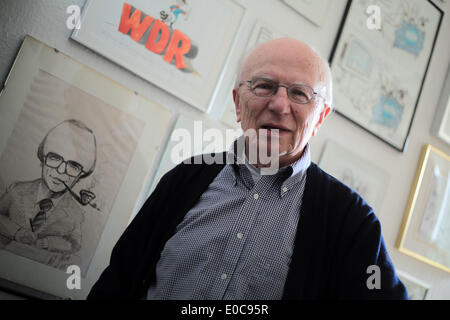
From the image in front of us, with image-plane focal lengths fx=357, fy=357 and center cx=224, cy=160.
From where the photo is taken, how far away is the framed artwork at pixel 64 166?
1253 millimetres

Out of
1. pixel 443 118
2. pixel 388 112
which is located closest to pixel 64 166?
pixel 388 112

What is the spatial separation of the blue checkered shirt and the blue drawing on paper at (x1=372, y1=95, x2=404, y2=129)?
3.68 ft

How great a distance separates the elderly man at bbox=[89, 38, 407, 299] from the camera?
2.96ft

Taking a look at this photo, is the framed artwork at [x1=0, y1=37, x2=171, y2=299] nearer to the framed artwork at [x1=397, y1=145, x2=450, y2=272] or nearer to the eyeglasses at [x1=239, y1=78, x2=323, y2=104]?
the eyeglasses at [x1=239, y1=78, x2=323, y2=104]

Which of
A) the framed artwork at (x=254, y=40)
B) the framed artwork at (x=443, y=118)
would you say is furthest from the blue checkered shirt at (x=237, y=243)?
the framed artwork at (x=443, y=118)

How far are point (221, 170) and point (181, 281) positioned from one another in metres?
0.40

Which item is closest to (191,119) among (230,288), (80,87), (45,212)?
(80,87)

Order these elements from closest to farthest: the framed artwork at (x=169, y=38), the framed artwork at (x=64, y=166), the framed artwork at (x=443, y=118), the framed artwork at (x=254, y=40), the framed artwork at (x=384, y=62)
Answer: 1. the framed artwork at (x=64, y=166)
2. the framed artwork at (x=169, y=38)
3. the framed artwork at (x=254, y=40)
4. the framed artwork at (x=384, y=62)
5. the framed artwork at (x=443, y=118)

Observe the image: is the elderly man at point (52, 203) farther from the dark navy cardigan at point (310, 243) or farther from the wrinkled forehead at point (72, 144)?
the dark navy cardigan at point (310, 243)

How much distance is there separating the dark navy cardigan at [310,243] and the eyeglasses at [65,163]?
354 millimetres

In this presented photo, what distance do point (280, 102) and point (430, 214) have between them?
5.39 ft

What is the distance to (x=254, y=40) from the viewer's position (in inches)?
65.5
